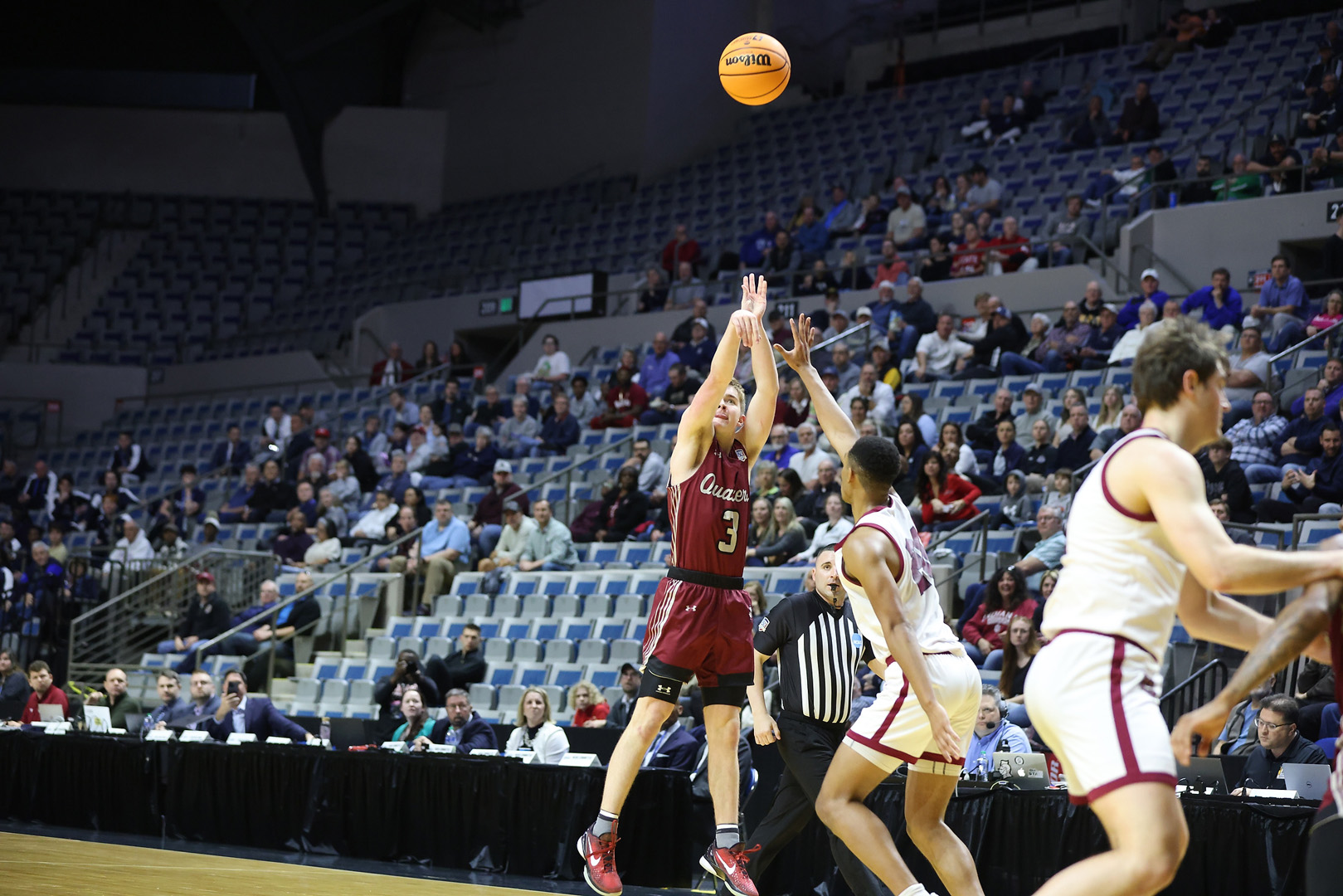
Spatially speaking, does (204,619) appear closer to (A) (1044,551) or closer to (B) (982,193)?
(A) (1044,551)

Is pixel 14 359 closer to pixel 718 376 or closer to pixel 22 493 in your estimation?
pixel 22 493

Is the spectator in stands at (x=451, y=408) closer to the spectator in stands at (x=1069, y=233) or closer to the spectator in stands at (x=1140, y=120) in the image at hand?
the spectator in stands at (x=1069, y=233)

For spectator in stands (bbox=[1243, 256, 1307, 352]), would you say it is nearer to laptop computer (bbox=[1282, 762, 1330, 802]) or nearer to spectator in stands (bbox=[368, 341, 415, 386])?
laptop computer (bbox=[1282, 762, 1330, 802])

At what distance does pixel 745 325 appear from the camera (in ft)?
18.8

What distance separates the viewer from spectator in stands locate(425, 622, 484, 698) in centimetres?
1260

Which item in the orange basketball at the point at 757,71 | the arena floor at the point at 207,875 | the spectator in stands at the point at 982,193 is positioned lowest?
the arena floor at the point at 207,875

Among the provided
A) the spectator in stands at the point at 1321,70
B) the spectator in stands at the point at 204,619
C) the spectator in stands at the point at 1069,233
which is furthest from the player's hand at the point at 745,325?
the spectator in stands at the point at 1321,70

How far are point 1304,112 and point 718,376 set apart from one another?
47.1ft

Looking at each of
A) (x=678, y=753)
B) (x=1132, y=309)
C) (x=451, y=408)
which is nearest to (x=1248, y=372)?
(x=1132, y=309)

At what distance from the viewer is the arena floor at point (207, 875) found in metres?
6.57

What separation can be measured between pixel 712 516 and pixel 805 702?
1207 mm

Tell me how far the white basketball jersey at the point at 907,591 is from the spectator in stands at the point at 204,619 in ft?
38.9

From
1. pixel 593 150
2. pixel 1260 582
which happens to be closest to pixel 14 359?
pixel 593 150

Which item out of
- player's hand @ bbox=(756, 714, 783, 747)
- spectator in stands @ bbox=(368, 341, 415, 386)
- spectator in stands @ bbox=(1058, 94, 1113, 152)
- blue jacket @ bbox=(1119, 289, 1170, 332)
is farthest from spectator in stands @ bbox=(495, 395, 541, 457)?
player's hand @ bbox=(756, 714, 783, 747)
